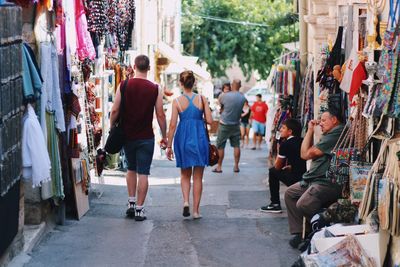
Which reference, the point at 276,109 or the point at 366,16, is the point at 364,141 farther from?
the point at 276,109

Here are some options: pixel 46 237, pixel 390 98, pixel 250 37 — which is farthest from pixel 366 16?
pixel 250 37

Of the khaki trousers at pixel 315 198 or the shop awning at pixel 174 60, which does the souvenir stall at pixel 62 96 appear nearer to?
the khaki trousers at pixel 315 198

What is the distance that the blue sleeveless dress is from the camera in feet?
36.4

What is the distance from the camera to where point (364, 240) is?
7.73 metres

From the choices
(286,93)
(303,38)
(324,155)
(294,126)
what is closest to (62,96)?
(294,126)

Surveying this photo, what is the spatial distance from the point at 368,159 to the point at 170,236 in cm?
254

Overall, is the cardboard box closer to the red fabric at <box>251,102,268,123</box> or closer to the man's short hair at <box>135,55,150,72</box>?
the man's short hair at <box>135,55,150,72</box>

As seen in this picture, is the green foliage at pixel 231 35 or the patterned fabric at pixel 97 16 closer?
the patterned fabric at pixel 97 16

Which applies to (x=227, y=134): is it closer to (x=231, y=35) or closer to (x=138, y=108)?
(x=138, y=108)

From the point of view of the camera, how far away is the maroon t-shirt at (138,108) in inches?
432

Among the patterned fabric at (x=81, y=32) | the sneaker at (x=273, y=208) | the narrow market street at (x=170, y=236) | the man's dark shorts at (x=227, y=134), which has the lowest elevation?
the narrow market street at (x=170, y=236)

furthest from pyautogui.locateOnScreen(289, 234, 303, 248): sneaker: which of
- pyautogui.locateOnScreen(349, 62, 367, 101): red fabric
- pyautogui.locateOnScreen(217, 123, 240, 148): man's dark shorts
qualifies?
pyautogui.locateOnScreen(217, 123, 240, 148): man's dark shorts

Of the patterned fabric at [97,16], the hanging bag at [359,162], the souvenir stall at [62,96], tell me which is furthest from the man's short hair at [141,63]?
the hanging bag at [359,162]

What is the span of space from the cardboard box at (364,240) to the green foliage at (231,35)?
36835 mm
